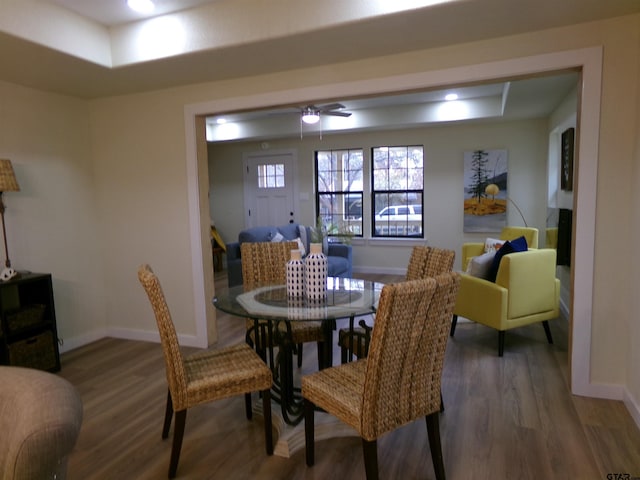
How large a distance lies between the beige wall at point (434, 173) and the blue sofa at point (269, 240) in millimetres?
1105

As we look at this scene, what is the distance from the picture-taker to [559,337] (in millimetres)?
3652

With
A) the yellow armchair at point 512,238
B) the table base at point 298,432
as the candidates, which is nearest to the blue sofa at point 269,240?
the yellow armchair at point 512,238

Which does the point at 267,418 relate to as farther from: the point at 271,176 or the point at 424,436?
the point at 271,176

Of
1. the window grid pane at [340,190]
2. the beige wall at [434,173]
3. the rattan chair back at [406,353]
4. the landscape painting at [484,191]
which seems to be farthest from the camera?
the window grid pane at [340,190]

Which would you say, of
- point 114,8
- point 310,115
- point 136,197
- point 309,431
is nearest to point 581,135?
point 309,431

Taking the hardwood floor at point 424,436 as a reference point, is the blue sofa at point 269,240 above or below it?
above

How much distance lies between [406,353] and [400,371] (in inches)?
3.1

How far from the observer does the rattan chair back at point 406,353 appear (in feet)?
4.91

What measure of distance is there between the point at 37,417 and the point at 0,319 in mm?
2317

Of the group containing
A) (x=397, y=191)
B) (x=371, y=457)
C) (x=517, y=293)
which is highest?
(x=397, y=191)

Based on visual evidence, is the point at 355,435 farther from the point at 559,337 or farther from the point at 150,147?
the point at 150,147

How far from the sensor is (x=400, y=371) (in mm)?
1625

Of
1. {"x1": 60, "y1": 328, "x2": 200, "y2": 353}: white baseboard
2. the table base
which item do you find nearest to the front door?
{"x1": 60, "y1": 328, "x2": 200, "y2": 353}: white baseboard

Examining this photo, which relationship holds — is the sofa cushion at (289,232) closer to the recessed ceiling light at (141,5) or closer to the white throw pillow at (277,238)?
the white throw pillow at (277,238)
